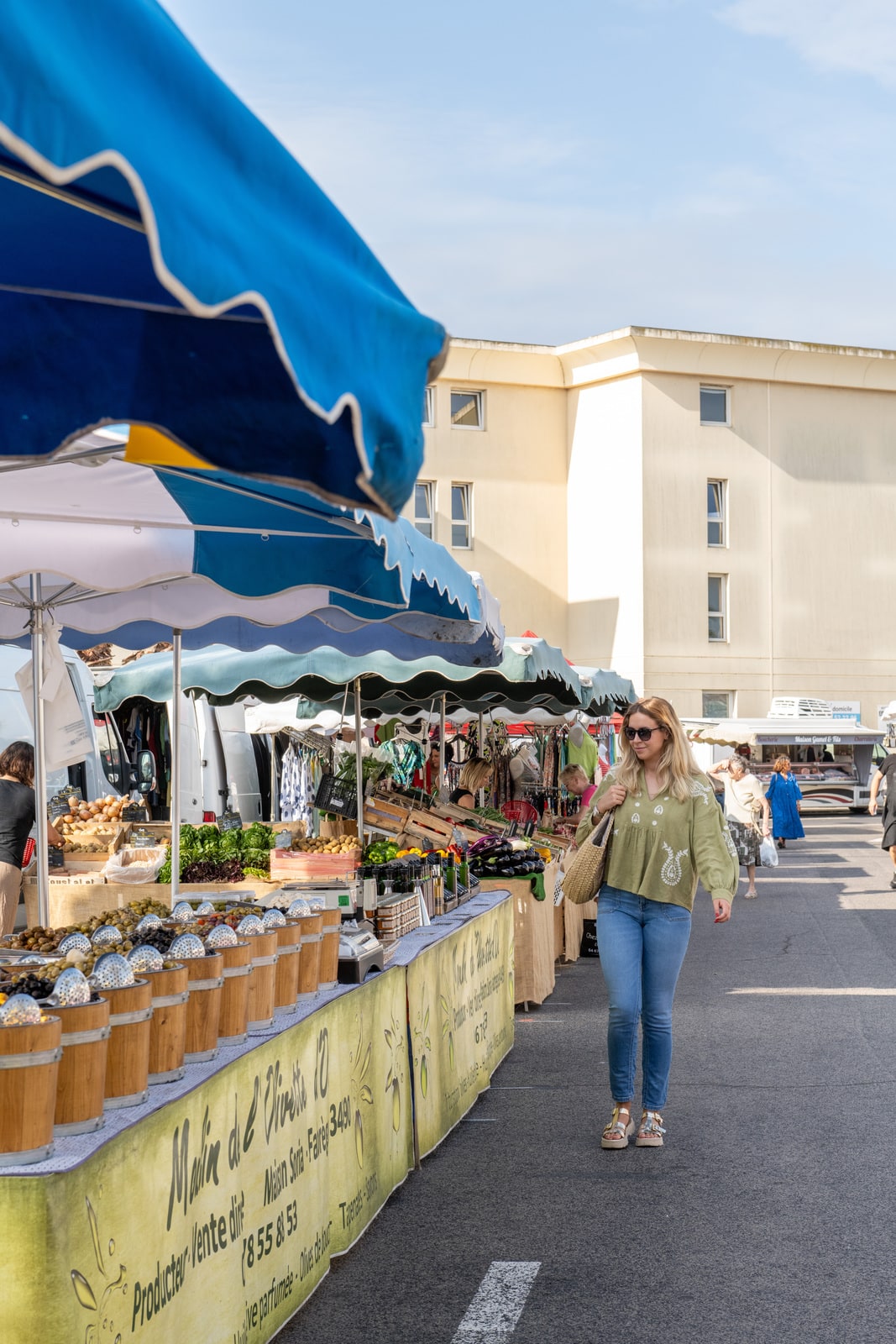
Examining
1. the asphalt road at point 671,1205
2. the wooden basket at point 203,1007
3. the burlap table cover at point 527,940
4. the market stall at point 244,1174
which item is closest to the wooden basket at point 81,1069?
the market stall at point 244,1174

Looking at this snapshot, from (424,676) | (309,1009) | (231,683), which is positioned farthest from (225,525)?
(424,676)

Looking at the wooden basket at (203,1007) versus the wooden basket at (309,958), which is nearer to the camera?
the wooden basket at (203,1007)

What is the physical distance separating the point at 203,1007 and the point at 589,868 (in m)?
2.73

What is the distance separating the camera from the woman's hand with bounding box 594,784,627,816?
21.2ft

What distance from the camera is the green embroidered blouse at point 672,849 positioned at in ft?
20.5

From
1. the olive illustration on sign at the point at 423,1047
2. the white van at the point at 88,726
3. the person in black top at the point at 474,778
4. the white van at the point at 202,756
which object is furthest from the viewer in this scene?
the white van at the point at 202,756

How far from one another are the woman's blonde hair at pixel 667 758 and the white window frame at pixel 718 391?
37.2m

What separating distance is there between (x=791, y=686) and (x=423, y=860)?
121 feet

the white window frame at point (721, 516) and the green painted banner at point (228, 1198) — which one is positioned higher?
the white window frame at point (721, 516)

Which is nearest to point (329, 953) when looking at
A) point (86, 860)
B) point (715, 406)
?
point (86, 860)

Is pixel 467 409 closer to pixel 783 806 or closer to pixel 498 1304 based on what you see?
pixel 783 806

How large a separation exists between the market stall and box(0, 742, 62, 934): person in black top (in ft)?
15.2

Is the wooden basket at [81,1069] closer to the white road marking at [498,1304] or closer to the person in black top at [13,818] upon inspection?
the white road marking at [498,1304]

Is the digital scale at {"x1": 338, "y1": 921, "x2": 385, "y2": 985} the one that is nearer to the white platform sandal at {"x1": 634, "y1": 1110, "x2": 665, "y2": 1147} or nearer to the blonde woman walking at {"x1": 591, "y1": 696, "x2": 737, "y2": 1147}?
the blonde woman walking at {"x1": 591, "y1": 696, "x2": 737, "y2": 1147}
